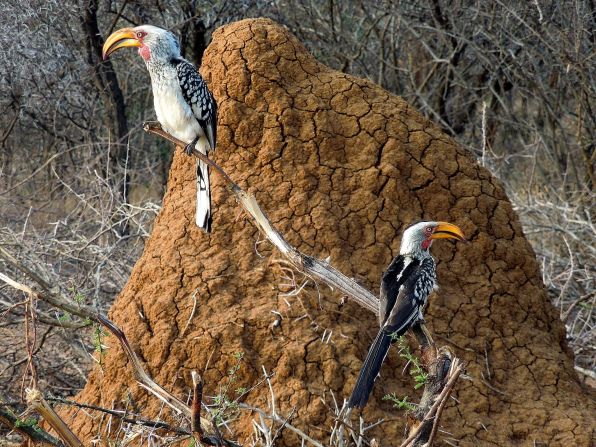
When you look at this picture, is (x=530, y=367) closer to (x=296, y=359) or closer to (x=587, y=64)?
(x=296, y=359)

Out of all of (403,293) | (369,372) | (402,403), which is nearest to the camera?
(402,403)

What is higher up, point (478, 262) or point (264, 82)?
point (264, 82)

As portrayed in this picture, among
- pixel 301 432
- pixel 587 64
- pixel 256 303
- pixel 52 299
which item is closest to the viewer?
pixel 52 299

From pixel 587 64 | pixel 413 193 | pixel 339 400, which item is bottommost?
pixel 587 64

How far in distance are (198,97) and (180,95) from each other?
0.35ft

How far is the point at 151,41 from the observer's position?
14.9 feet

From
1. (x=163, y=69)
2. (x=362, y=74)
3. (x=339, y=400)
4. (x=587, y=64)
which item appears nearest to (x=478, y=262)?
(x=339, y=400)

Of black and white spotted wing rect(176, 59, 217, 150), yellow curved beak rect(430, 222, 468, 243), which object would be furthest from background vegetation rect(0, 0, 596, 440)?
yellow curved beak rect(430, 222, 468, 243)

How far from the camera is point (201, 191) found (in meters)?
4.49

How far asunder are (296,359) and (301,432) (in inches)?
20.0

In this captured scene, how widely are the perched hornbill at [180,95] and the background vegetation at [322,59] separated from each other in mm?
1878

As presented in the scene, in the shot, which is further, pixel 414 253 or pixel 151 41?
pixel 151 41

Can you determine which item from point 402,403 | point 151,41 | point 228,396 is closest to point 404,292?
point 402,403

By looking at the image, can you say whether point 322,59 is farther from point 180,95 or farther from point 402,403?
point 402,403
